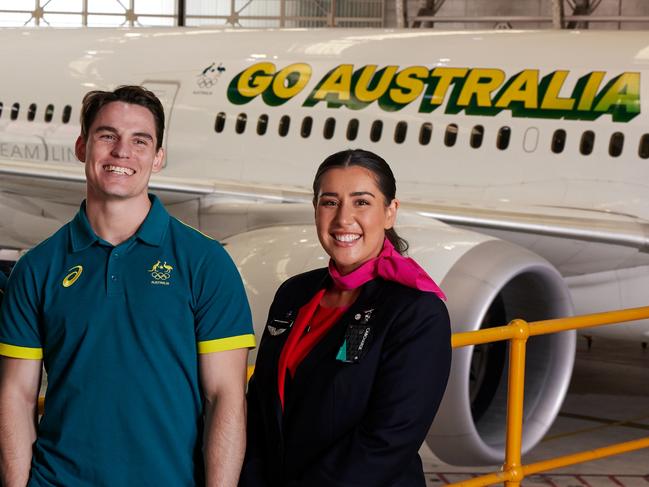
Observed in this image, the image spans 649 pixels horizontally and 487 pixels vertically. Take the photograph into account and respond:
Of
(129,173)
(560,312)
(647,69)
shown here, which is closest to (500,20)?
(647,69)

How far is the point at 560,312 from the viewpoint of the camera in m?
6.71

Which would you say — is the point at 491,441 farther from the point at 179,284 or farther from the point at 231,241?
the point at 179,284

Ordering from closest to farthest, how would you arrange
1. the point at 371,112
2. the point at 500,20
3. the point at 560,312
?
the point at 560,312 → the point at 371,112 → the point at 500,20

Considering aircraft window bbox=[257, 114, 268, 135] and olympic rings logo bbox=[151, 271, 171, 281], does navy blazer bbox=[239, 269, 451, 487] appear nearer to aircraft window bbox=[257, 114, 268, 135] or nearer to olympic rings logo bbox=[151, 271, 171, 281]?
olympic rings logo bbox=[151, 271, 171, 281]

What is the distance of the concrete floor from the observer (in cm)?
671

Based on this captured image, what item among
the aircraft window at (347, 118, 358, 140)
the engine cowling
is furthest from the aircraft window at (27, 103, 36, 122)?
the engine cowling

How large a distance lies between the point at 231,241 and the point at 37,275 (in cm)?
405

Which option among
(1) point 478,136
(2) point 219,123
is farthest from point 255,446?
(2) point 219,123

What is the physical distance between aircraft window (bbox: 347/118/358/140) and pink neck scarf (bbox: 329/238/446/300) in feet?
20.5

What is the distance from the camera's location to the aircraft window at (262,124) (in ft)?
31.5

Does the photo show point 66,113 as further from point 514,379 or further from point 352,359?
point 352,359

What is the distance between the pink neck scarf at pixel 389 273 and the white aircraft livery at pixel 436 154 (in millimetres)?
3014

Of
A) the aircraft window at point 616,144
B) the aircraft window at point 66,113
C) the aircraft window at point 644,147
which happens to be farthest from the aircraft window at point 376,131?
the aircraft window at point 66,113

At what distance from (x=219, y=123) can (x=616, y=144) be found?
3.21m
